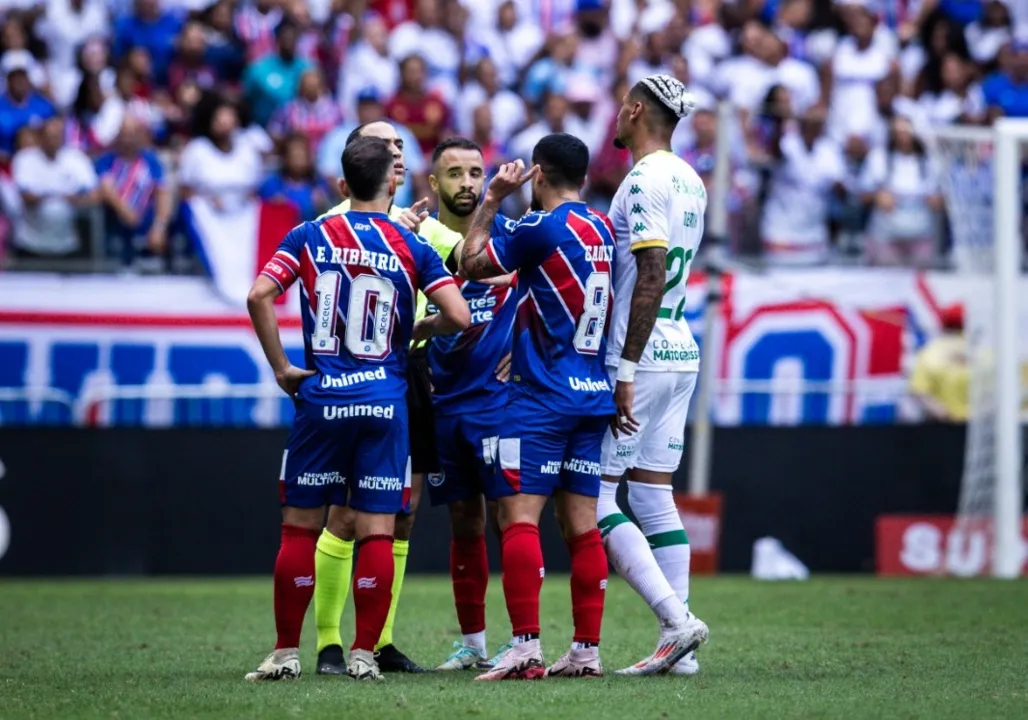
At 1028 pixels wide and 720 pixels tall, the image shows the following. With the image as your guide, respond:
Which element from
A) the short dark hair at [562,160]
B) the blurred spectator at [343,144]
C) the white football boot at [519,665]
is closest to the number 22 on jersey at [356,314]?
the short dark hair at [562,160]

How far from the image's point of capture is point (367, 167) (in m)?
7.77

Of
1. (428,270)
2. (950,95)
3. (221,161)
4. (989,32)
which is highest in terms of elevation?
(989,32)

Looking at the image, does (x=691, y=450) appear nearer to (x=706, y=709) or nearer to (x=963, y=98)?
(x=963, y=98)

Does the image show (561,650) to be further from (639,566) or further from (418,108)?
(418,108)

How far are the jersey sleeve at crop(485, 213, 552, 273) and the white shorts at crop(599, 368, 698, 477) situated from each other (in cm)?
82

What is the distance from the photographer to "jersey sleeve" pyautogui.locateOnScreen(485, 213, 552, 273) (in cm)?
780

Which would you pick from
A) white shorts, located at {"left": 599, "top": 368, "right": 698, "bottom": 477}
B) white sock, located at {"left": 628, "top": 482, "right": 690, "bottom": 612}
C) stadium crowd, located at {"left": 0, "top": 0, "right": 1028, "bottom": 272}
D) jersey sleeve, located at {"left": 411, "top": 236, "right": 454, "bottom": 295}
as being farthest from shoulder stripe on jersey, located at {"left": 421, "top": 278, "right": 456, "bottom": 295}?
stadium crowd, located at {"left": 0, "top": 0, "right": 1028, "bottom": 272}

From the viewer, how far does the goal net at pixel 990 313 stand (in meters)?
15.4

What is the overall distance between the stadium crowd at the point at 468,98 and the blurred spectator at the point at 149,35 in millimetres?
22

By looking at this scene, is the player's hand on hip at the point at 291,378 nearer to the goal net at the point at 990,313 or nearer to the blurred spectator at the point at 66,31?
the goal net at the point at 990,313

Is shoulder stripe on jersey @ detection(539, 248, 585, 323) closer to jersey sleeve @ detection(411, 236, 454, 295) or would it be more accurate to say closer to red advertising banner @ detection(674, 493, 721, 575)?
jersey sleeve @ detection(411, 236, 454, 295)

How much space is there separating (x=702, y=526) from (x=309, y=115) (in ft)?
20.3

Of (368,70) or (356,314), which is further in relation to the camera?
(368,70)

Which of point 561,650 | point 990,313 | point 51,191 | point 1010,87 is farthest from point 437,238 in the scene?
point 1010,87
